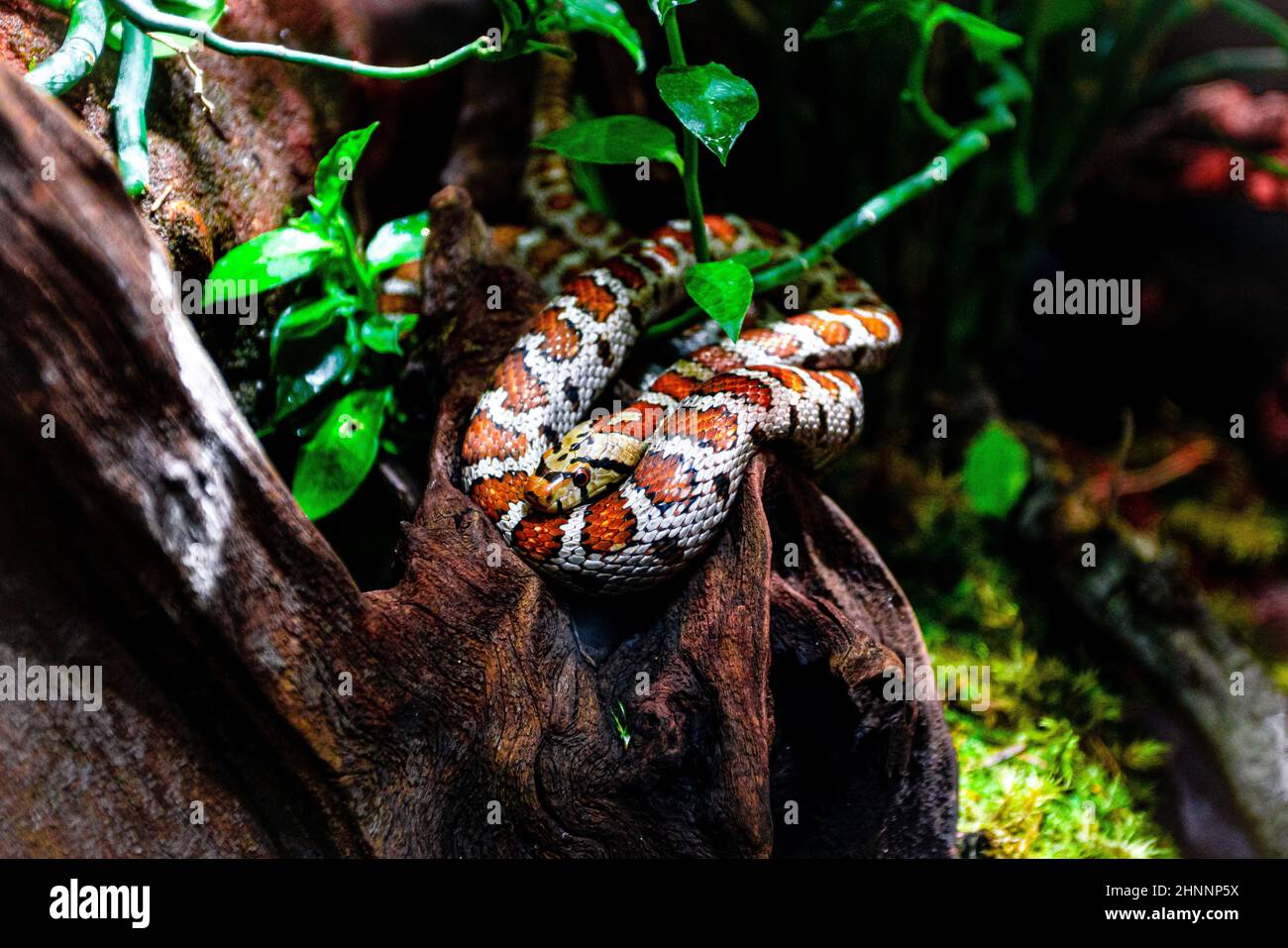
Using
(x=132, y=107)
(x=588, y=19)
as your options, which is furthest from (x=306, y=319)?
(x=588, y=19)

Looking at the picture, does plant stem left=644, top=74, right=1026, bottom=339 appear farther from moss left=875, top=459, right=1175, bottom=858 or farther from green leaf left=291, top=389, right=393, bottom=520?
moss left=875, top=459, right=1175, bottom=858

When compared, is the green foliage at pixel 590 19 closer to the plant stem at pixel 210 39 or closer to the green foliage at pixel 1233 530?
the plant stem at pixel 210 39

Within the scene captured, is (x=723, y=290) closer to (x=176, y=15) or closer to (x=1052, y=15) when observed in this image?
(x=176, y=15)

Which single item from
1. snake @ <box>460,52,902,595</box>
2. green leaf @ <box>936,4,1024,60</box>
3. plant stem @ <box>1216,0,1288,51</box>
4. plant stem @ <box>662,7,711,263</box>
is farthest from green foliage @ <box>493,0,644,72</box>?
plant stem @ <box>1216,0,1288,51</box>

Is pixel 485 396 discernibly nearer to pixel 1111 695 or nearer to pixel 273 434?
pixel 273 434

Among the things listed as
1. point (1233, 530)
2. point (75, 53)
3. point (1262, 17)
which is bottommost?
point (1233, 530)

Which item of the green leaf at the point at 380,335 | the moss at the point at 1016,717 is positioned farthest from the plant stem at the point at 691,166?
the moss at the point at 1016,717
